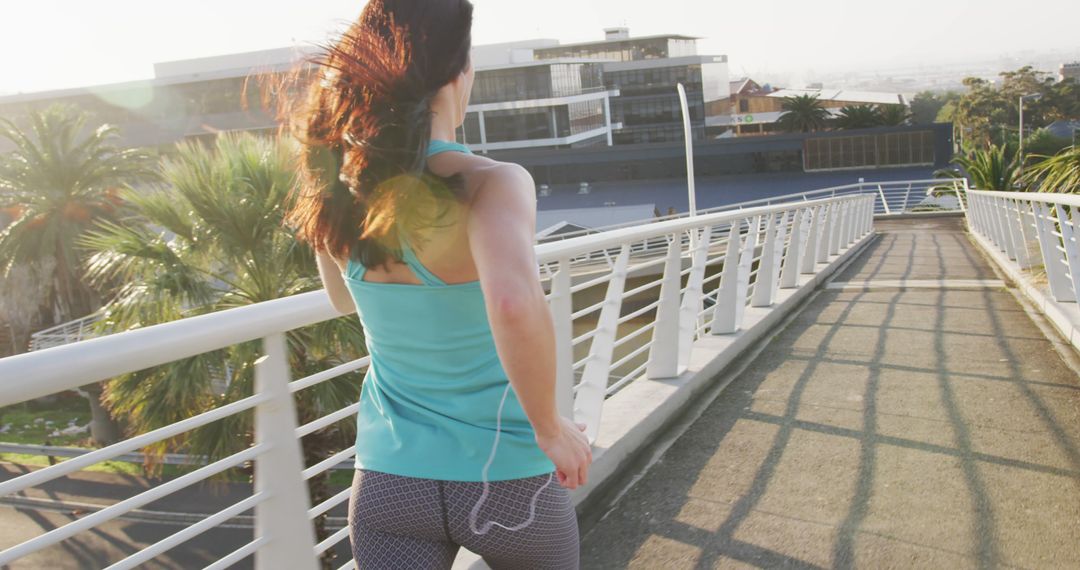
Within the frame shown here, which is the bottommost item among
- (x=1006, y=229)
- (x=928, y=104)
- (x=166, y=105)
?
(x=1006, y=229)

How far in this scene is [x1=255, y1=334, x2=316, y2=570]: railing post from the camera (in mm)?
2121

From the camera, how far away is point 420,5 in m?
1.45

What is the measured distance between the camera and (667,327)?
5.38 metres

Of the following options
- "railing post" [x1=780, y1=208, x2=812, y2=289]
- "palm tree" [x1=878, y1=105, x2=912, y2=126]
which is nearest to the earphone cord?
"railing post" [x1=780, y1=208, x2=812, y2=289]

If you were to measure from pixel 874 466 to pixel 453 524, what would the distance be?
3.09 meters

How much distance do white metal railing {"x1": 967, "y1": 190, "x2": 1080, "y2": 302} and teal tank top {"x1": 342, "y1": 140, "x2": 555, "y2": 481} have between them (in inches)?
224

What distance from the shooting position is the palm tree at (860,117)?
61188mm

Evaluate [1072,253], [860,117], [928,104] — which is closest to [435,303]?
[1072,253]

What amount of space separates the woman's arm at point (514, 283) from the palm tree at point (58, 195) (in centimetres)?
2657

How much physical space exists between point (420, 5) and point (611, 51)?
91534mm

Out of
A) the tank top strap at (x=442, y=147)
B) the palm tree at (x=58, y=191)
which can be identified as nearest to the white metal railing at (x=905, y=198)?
the palm tree at (x=58, y=191)

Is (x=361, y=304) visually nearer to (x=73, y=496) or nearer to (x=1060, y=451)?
(x=1060, y=451)

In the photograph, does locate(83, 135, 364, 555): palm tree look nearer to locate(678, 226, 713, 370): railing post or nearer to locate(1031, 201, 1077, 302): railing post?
locate(678, 226, 713, 370): railing post

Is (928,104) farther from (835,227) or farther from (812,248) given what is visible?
(812,248)
